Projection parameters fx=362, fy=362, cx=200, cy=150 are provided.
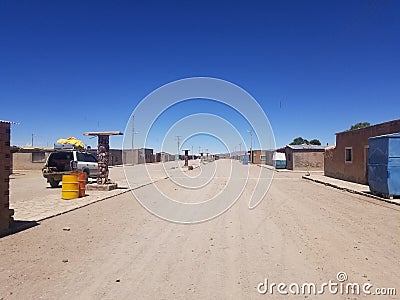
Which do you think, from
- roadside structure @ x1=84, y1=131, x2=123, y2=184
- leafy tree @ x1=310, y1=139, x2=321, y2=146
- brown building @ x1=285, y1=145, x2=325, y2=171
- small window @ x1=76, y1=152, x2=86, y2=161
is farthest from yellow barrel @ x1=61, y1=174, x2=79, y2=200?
leafy tree @ x1=310, y1=139, x2=321, y2=146

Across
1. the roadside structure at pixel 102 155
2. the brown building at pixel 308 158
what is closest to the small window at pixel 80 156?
the roadside structure at pixel 102 155

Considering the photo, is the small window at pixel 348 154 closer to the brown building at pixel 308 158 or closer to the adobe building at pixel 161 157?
the brown building at pixel 308 158

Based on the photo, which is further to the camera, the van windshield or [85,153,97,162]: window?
[85,153,97,162]: window

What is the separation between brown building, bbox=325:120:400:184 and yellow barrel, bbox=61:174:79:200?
1609 centimetres

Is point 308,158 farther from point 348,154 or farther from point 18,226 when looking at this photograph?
point 18,226

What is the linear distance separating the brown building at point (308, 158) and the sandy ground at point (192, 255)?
3541cm

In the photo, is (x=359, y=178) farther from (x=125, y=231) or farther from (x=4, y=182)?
(x=4, y=182)

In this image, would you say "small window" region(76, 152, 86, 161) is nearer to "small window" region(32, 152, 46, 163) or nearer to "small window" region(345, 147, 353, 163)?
"small window" region(345, 147, 353, 163)

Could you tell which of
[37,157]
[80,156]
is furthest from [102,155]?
[37,157]

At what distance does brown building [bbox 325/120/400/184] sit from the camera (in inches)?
831

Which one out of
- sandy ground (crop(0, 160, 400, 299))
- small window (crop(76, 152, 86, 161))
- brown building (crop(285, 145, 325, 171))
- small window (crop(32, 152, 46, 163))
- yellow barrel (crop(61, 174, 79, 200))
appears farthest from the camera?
brown building (crop(285, 145, 325, 171))

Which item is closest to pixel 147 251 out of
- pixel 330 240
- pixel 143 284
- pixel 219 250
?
pixel 219 250

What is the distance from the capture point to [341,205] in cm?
1359

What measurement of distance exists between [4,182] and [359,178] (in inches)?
842
